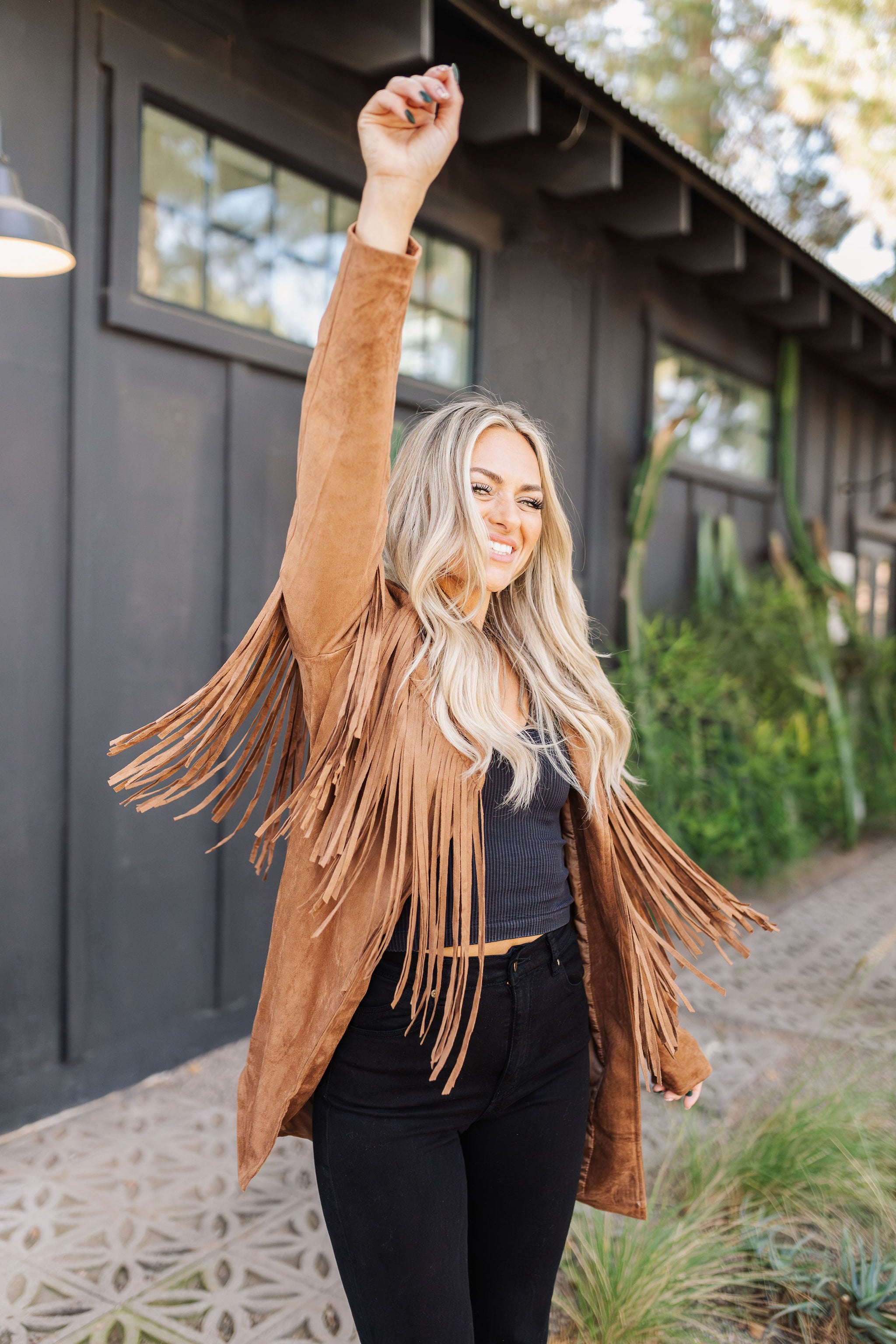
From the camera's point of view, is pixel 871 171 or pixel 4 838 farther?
pixel 871 171

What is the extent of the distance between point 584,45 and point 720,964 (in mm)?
14122

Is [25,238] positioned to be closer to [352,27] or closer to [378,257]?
[378,257]

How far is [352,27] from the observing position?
11.8 feet

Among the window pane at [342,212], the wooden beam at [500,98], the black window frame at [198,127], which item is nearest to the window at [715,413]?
the wooden beam at [500,98]

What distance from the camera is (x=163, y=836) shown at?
3.46 metres

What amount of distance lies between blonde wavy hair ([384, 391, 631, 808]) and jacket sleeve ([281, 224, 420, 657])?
0.66ft

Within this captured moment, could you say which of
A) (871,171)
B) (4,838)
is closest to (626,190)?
(4,838)

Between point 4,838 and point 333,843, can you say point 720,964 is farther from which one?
point 333,843

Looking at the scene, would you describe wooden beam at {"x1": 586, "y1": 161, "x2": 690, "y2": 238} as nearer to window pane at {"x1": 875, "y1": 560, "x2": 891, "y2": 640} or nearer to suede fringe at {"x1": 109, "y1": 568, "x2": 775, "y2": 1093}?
suede fringe at {"x1": 109, "y1": 568, "x2": 775, "y2": 1093}

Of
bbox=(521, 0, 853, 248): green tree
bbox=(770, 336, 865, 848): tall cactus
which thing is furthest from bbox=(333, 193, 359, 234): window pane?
bbox=(521, 0, 853, 248): green tree

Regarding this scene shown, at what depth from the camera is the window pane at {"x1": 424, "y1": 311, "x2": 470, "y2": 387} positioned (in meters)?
4.70

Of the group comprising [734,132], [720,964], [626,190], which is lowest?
[720,964]

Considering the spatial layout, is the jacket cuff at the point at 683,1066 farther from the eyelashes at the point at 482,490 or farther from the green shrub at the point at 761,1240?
the eyelashes at the point at 482,490

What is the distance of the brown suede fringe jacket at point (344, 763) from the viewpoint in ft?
4.08
